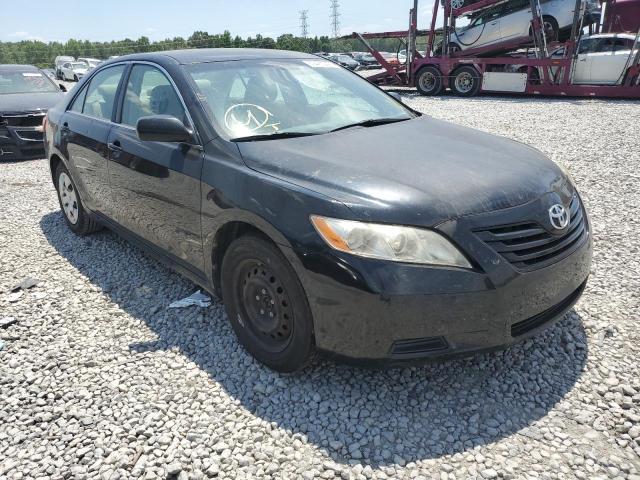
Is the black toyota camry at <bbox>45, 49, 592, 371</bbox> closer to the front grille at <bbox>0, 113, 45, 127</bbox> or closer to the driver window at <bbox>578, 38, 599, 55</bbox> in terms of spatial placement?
the front grille at <bbox>0, 113, 45, 127</bbox>

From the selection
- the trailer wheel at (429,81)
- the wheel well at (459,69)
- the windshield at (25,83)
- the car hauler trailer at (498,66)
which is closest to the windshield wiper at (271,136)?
the windshield at (25,83)

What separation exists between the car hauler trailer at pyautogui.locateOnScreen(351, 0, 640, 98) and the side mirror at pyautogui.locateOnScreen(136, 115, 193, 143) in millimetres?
15346

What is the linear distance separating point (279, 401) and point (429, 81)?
1711 cm

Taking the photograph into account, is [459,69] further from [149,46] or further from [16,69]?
[149,46]

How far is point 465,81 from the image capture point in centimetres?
1697

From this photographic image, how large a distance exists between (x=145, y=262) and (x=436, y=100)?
46.2 ft

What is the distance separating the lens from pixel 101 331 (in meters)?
3.25

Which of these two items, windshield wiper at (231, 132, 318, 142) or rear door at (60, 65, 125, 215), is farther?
rear door at (60, 65, 125, 215)

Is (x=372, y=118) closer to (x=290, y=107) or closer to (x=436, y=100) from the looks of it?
(x=290, y=107)

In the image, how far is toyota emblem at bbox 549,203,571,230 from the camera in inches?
94.7

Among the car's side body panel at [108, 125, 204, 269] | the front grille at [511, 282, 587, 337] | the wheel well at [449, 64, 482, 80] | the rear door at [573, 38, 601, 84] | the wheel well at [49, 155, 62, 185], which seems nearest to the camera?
the front grille at [511, 282, 587, 337]

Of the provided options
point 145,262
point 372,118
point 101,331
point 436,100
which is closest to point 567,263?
point 372,118

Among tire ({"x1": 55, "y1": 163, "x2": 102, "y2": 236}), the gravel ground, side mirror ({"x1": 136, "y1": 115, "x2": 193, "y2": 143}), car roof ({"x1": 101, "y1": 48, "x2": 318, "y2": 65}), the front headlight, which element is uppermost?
car roof ({"x1": 101, "y1": 48, "x2": 318, "y2": 65})

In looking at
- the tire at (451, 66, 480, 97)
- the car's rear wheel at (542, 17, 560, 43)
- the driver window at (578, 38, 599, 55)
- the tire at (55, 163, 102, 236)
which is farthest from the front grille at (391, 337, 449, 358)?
the car's rear wheel at (542, 17, 560, 43)
